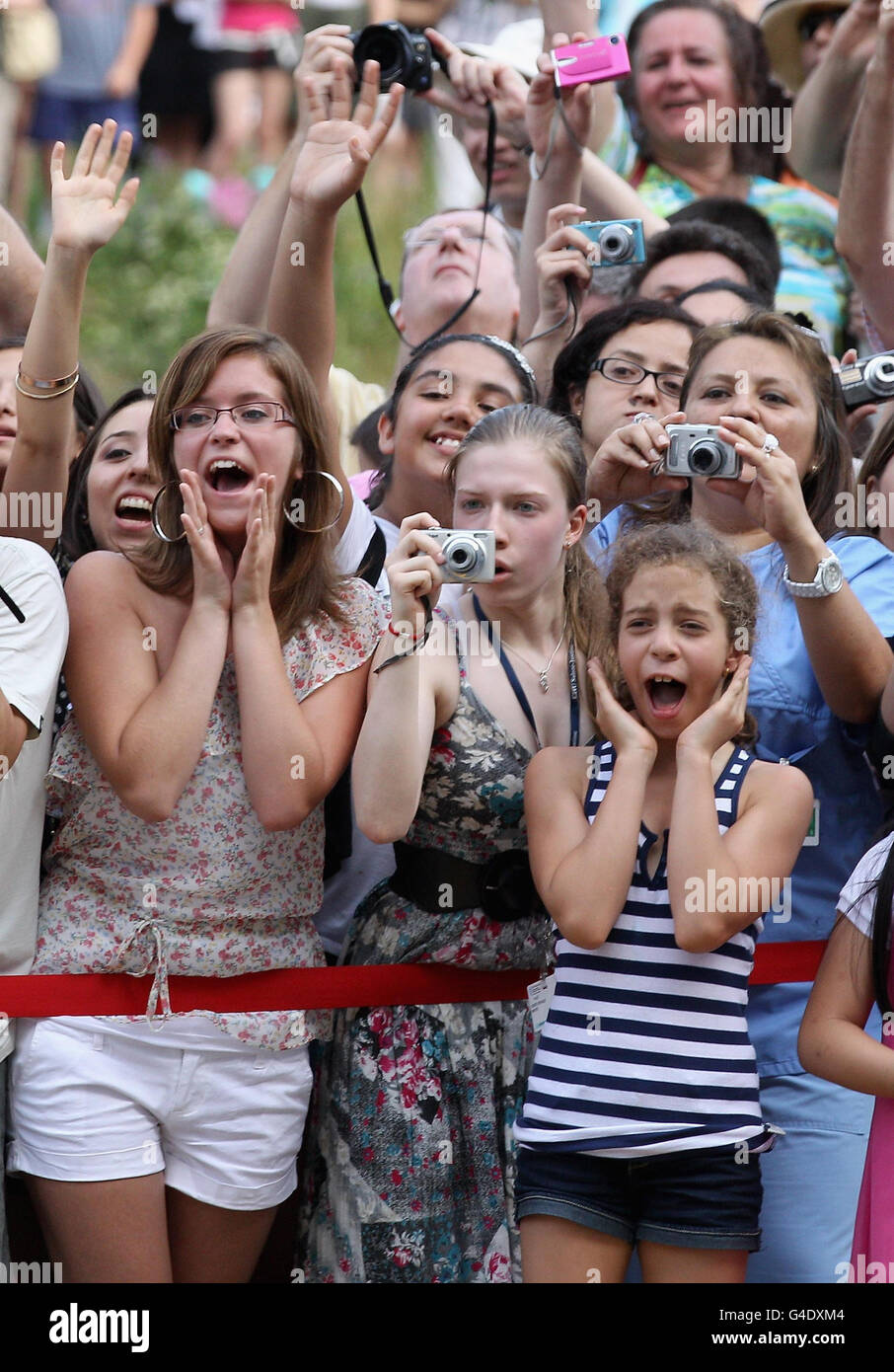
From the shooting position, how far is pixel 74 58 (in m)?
8.88

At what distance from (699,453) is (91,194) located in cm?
128

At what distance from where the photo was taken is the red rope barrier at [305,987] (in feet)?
9.14

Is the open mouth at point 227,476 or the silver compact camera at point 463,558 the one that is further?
the open mouth at point 227,476

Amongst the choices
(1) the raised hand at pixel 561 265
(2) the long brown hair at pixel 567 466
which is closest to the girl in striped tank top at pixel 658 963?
(2) the long brown hair at pixel 567 466

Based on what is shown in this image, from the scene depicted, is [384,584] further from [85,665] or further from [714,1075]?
[714,1075]

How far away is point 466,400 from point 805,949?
4.38 ft

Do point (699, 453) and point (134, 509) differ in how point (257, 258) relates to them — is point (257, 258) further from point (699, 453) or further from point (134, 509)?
point (699, 453)

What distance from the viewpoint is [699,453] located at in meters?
2.98

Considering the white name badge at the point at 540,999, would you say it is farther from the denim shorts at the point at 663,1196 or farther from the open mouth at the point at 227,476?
the open mouth at the point at 227,476

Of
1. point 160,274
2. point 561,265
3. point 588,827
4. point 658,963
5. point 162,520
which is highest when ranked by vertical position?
point 160,274

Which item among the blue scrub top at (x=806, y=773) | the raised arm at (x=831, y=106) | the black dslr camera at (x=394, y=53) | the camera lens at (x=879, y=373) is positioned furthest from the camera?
the raised arm at (x=831, y=106)

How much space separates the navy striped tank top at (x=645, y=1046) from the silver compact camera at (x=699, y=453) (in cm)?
62

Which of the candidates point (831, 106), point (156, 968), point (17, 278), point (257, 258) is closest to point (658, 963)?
point (156, 968)

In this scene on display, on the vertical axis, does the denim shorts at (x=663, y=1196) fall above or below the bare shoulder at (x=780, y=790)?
below
